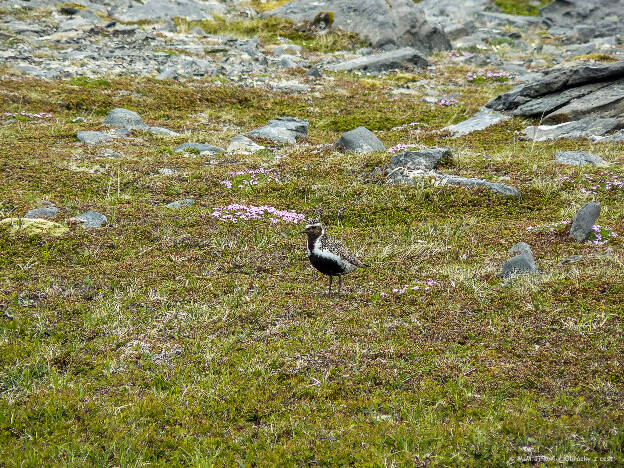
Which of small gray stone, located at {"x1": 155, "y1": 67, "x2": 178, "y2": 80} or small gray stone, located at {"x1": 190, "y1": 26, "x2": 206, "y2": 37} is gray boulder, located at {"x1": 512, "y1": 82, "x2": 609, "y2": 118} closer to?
small gray stone, located at {"x1": 155, "y1": 67, "x2": 178, "y2": 80}

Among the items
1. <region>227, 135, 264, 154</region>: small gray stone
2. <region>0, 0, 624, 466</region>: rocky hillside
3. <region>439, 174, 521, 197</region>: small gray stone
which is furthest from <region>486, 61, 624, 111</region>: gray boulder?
<region>227, 135, 264, 154</region>: small gray stone

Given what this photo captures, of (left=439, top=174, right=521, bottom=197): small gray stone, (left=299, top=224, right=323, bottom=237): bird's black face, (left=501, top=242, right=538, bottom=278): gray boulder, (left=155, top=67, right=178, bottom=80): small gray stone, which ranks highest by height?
(left=299, top=224, right=323, bottom=237): bird's black face

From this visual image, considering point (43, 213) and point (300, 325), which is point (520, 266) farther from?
point (43, 213)

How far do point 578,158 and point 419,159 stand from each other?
553cm

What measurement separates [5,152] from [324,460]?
1490 centimetres

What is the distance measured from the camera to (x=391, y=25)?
1646 inches

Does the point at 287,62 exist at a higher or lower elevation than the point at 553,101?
lower

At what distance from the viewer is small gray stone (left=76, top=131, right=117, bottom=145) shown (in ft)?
60.3

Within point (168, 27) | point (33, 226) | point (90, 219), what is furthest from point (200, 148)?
point (168, 27)

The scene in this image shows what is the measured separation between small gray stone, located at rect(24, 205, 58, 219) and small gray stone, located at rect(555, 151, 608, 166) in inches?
588

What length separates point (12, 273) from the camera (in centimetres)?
955

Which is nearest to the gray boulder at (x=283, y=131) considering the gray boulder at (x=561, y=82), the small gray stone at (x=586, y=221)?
the gray boulder at (x=561, y=82)

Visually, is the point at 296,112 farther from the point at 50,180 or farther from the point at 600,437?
the point at 600,437

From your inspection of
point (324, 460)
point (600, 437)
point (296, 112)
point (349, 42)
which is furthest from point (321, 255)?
point (349, 42)
